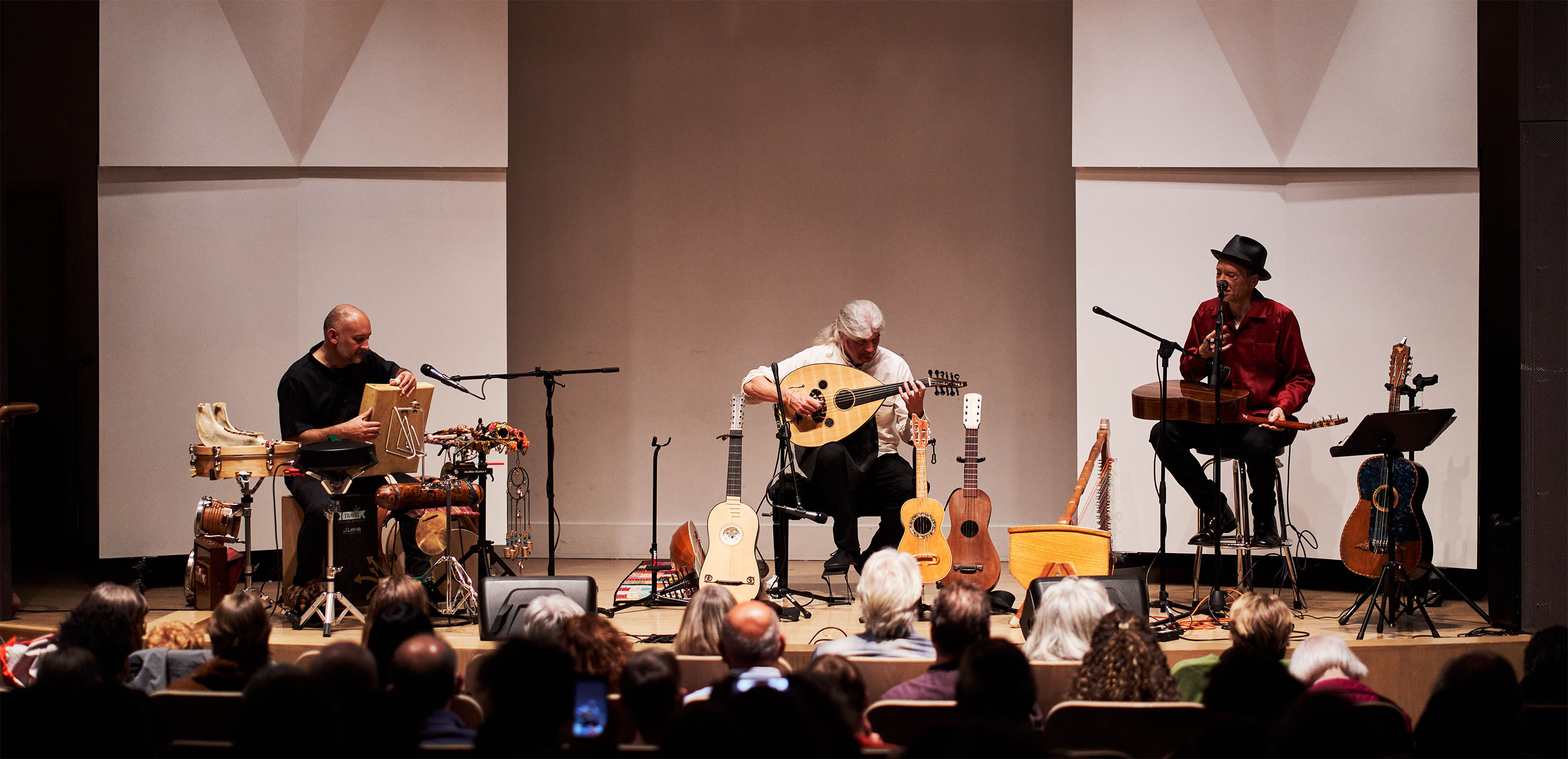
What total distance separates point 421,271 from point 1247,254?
413 centimetres

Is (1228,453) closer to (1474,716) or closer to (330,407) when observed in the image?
(1474,716)

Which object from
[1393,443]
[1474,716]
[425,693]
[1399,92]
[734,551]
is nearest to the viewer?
[1474,716]

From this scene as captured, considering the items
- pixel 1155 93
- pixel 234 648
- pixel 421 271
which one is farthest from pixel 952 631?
pixel 421 271

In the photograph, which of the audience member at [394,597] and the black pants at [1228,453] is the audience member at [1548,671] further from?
the audience member at [394,597]

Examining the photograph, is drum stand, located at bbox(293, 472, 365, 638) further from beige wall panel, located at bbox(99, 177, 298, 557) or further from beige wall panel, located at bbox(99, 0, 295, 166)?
beige wall panel, located at bbox(99, 0, 295, 166)

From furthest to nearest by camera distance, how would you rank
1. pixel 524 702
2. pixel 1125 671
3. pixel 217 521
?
1. pixel 217 521
2. pixel 1125 671
3. pixel 524 702

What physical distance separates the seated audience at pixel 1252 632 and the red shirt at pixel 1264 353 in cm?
210

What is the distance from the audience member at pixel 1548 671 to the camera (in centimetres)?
304

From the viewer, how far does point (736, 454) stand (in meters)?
5.54

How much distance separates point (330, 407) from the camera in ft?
17.9

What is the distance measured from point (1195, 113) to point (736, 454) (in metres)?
2.97

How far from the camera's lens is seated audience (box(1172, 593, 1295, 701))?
3354 mm

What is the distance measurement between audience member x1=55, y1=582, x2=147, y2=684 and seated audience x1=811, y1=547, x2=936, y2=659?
1.91 meters

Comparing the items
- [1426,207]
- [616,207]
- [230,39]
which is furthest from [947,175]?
[230,39]
